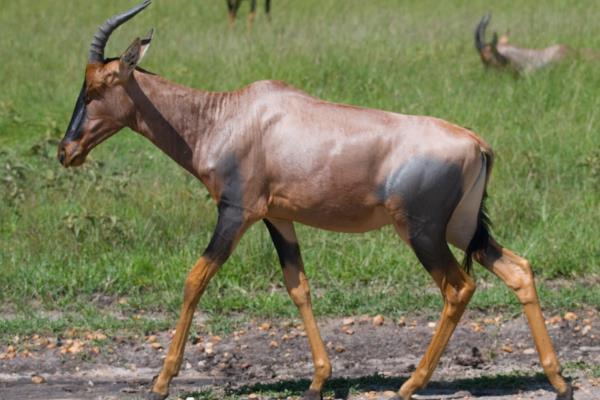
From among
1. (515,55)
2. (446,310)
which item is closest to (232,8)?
(515,55)

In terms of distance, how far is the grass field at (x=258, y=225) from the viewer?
297 inches

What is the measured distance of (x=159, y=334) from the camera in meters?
7.02

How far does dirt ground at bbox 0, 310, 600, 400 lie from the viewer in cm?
611

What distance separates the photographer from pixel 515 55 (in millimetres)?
12852

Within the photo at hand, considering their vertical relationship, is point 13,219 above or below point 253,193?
below

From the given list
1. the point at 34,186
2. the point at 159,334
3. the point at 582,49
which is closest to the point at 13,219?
the point at 34,186

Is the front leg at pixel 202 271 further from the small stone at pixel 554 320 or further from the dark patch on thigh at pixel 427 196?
the small stone at pixel 554 320

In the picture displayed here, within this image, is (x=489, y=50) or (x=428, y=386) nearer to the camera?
(x=428, y=386)

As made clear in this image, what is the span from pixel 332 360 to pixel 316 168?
141cm

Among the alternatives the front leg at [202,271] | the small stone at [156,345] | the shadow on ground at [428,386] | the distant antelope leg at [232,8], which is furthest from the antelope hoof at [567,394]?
the distant antelope leg at [232,8]

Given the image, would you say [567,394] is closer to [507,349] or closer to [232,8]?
[507,349]

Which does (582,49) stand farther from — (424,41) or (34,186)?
(34,186)

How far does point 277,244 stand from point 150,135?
0.80 meters

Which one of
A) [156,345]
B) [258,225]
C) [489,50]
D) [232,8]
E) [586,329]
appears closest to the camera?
[156,345]
